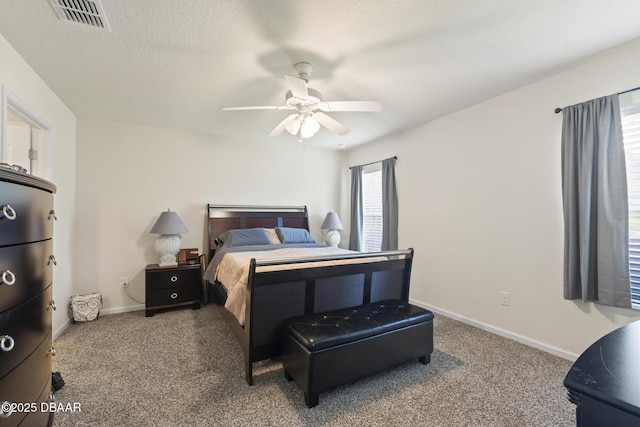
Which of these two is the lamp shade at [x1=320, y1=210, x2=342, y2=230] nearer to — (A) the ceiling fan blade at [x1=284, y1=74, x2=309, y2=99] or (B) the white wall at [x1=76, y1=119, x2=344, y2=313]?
(B) the white wall at [x1=76, y1=119, x2=344, y2=313]

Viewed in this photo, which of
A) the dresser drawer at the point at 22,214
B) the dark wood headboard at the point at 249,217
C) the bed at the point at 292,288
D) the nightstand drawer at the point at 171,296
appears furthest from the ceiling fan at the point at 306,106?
the nightstand drawer at the point at 171,296

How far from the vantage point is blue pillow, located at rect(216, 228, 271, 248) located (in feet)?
12.5

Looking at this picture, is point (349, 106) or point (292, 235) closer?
point (349, 106)

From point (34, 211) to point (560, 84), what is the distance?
12.7 ft

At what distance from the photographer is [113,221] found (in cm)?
369

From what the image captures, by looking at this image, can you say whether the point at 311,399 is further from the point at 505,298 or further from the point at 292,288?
the point at 505,298

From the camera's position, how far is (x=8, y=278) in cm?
94

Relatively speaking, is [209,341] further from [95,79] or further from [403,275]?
[95,79]

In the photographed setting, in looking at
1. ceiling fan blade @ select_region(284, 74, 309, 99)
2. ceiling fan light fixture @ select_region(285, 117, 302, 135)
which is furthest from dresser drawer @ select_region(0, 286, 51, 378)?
ceiling fan light fixture @ select_region(285, 117, 302, 135)

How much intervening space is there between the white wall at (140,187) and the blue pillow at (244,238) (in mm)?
531

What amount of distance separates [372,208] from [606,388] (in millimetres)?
4282

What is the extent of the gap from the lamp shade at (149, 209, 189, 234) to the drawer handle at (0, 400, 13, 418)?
2.78 meters

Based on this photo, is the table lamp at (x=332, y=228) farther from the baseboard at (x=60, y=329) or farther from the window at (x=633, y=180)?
the baseboard at (x=60, y=329)

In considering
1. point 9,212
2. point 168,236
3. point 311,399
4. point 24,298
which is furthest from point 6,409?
point 168,236
